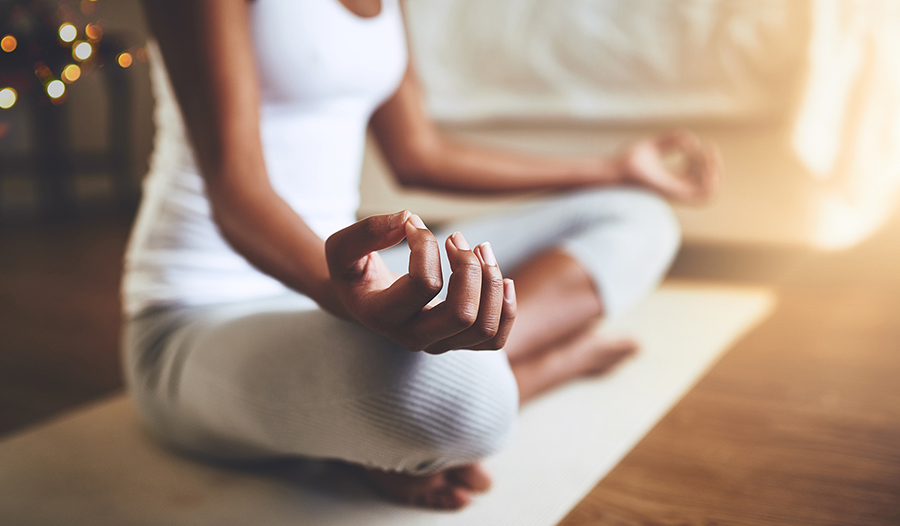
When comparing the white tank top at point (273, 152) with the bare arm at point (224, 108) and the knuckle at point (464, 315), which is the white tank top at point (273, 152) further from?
the knuckle at point (464, 315)

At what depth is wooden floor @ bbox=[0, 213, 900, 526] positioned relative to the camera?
0.53m

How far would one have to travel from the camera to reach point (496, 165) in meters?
0.81

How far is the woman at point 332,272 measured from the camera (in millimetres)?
345

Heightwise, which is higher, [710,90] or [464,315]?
[710,90]

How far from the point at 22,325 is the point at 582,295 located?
0.93 meters

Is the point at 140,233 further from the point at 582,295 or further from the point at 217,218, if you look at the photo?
the point at 582,295

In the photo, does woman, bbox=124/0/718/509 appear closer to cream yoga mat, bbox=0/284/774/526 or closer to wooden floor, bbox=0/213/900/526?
cream yoga mat, bbox=0/284/774/526

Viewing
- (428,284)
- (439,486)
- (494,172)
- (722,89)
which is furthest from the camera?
(722,89)

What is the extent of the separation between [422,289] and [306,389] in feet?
0.60

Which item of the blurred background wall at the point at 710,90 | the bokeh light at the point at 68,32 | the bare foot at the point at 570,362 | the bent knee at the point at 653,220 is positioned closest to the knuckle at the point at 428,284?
the bare foot at the point at 570,362

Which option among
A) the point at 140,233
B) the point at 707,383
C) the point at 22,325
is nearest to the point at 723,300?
the point at 707,383

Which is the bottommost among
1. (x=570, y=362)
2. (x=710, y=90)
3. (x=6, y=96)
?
(x=570, y=362)

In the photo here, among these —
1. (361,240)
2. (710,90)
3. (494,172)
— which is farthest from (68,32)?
(710,90)

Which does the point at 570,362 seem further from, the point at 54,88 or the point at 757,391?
the point at 54,88
